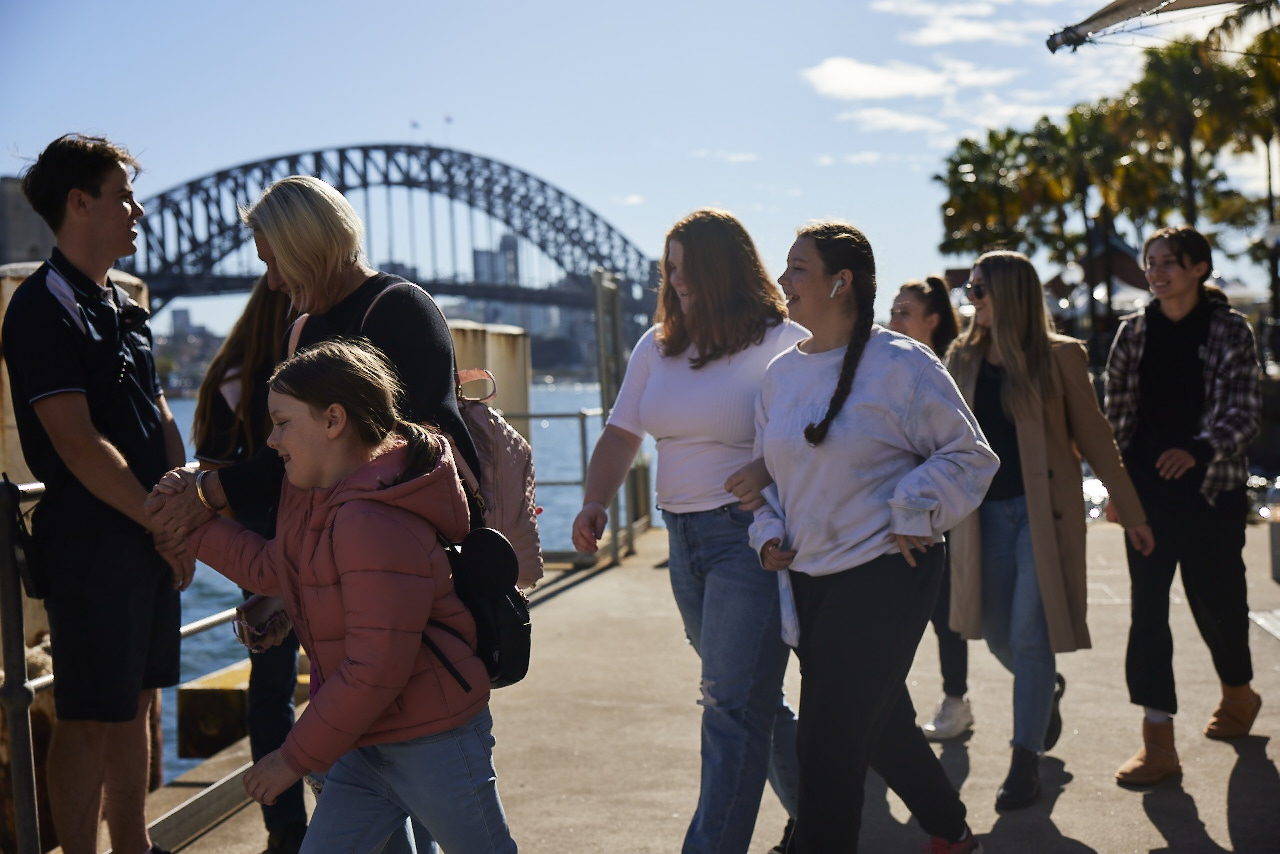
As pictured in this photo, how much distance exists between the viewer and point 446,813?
224 cm

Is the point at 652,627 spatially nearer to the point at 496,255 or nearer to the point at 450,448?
the point at 450,448

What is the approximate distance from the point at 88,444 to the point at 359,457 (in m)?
0.97

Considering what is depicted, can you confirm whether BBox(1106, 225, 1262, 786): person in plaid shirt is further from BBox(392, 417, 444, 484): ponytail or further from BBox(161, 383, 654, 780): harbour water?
BBox(392, 417, 444, 484): ponytail

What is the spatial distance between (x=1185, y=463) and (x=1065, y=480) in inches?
18.9

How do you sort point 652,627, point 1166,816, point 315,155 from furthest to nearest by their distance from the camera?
1. point 315,155
2. point 652,627
3. point 1166,816

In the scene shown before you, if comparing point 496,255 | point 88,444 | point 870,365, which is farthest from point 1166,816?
point 496,255

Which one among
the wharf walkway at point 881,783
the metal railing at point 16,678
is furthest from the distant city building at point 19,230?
the metal railing at point 16,678

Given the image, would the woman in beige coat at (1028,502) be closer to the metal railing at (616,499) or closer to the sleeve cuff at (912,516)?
the sleeve cuff at (912,516)

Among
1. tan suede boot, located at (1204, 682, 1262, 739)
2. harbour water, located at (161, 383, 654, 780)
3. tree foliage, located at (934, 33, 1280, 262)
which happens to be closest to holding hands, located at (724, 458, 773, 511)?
harbour water, located at (161, 383, 654, 780)

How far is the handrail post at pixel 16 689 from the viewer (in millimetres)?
2960

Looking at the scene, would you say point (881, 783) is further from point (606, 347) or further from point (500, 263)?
point (500, 263)

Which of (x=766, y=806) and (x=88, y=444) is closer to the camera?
(x=88, y=444)

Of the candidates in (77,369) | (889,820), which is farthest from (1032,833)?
(77,369)

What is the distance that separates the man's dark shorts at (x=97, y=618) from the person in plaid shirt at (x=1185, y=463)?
298 cm
